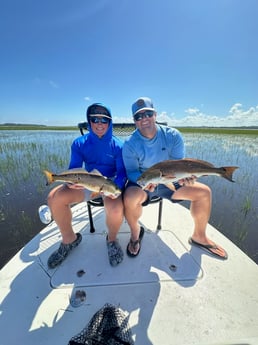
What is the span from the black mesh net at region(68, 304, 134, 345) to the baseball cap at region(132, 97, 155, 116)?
8.13 ft

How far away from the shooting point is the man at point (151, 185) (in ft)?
8.36

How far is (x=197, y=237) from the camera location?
2729mm

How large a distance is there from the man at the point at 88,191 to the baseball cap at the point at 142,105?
1.83ft

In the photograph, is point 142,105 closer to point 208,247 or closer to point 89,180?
point 89,180

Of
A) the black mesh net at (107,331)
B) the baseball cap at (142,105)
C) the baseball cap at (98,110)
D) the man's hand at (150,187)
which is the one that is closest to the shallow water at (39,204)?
the man's hand at (150,187)

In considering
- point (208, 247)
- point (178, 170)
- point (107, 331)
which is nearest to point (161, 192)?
point (178, 170)

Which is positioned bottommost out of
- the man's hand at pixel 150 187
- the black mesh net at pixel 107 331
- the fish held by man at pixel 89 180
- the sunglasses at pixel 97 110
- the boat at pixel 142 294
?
the boat at pixel 142 294

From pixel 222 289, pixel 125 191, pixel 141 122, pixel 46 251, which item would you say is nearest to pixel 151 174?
pixel 125 191

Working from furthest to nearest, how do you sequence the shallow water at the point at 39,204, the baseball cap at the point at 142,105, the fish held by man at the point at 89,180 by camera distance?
the shallow water at the point at 39,204 → the baseball cap at the point at 142,105 → the fish held by man at the point at 89,180

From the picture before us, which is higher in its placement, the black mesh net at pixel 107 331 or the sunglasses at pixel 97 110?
the sunglasses at pixel 97 110

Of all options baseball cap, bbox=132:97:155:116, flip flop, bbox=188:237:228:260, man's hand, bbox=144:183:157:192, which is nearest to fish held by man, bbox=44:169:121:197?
man's hand, bbox=144:183:157:192

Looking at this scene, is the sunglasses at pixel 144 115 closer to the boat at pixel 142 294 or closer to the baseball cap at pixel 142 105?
the baseball cap at pixel 142 105

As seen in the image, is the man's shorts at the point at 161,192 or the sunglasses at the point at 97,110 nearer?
the man's shorts at the point at 161,192

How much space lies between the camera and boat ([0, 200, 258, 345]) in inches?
63.6
